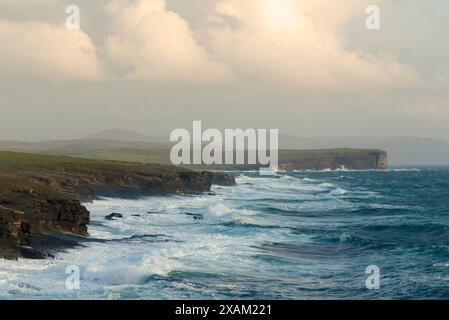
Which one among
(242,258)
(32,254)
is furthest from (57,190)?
(242,258)

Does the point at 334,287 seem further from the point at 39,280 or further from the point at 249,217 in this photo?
the point at 249,217

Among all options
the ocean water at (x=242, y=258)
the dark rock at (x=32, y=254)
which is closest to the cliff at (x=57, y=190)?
the dark rock at (x=32, y=254)

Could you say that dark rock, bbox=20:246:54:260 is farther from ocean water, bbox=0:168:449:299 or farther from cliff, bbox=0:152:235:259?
ocean water, bbox=0:168:449:299

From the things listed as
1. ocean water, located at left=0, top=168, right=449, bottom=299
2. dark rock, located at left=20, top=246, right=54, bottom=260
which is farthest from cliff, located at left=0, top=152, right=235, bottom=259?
ocean water, located at left=0, top=168, right=449, bottom=299

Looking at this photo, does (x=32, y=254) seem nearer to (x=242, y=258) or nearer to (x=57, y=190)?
(x=242, y=258)
